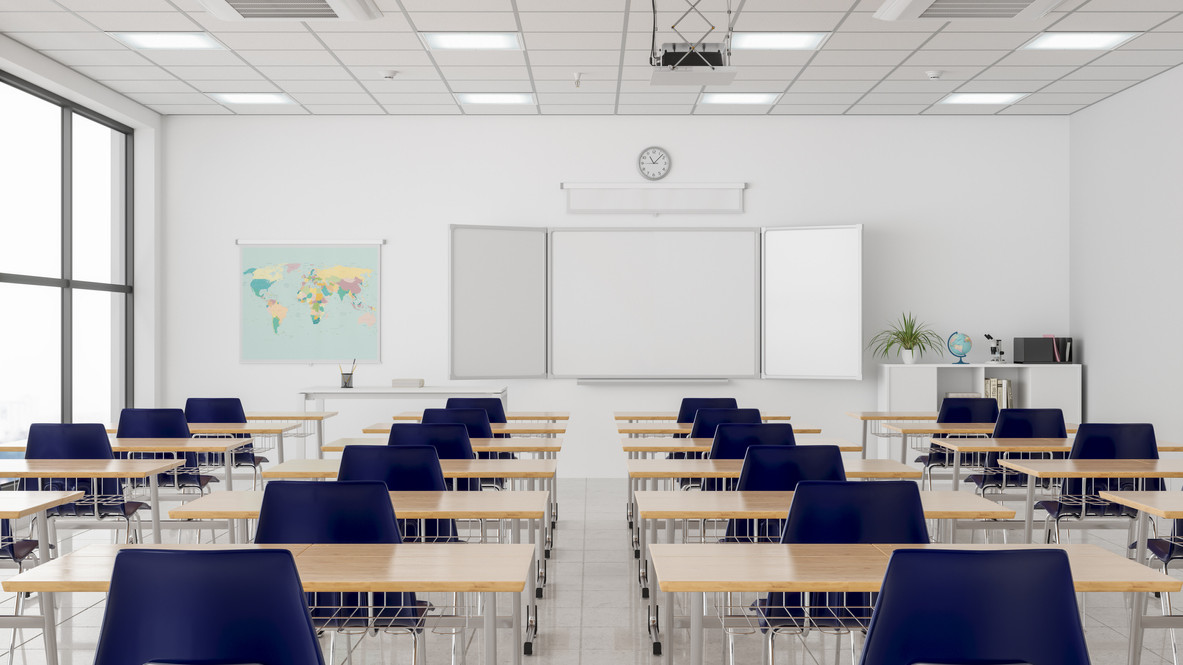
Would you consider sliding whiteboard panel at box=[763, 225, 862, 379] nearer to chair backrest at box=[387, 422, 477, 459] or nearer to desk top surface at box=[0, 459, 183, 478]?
chair backrest at box=[387, 422, 477, 459]

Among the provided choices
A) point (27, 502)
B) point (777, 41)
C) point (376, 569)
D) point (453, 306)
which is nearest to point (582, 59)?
point (777, 41)

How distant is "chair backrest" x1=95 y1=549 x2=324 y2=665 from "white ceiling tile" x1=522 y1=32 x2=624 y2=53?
5.34 m

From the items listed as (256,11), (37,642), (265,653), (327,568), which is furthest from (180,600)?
(256,11)

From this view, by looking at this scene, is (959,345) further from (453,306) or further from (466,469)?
(466,469)

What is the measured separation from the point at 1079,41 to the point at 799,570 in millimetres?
6101

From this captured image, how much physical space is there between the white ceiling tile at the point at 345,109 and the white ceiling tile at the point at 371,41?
1.64m

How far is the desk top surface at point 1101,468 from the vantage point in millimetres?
3703

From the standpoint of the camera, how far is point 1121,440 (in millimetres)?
4379

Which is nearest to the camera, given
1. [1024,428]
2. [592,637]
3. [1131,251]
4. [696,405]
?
[592,637]

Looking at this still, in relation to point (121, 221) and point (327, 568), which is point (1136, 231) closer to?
point (327, 568)

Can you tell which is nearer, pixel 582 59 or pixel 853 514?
pixel 853 514

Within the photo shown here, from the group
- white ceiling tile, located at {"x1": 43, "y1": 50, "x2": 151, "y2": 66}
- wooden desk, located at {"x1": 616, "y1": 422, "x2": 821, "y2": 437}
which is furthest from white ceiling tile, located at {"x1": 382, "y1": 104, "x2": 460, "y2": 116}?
wooden desk, located at {"x1": 616, "y1": 422, "x2": 821, "y2": 437}

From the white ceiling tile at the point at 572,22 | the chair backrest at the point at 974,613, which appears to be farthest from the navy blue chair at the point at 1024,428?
the chair backrest at the point at 974,613

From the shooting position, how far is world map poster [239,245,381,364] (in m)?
8.42
